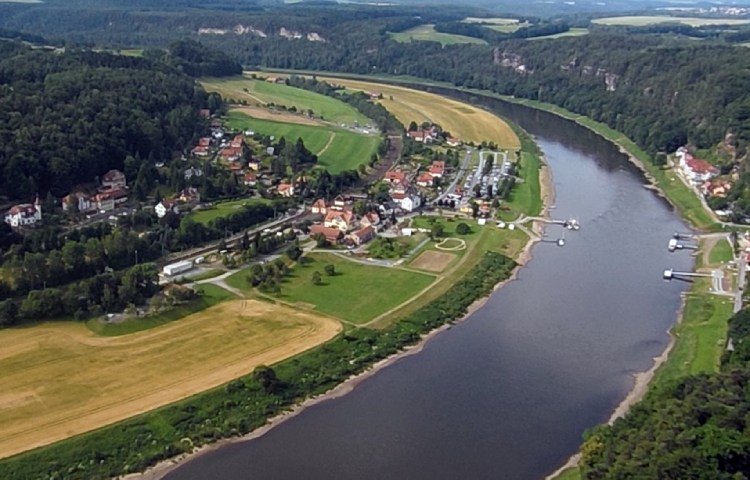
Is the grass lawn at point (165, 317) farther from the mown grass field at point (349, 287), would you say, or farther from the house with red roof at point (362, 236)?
the house with red roof at point (362, 236)

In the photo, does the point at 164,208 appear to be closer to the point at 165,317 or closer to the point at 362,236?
the point at 362,236

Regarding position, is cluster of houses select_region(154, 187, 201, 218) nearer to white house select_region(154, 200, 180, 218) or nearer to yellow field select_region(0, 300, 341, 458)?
white house select_region(154, 200, 180, 218)

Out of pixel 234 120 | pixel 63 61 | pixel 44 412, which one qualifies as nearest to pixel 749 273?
pixel 44 412

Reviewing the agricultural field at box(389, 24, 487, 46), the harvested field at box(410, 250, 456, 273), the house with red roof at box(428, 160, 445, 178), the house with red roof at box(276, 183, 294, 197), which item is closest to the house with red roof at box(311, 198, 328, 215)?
the house with red roof at box(276, 183, 294, 197)

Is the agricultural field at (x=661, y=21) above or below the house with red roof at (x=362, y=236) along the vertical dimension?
above

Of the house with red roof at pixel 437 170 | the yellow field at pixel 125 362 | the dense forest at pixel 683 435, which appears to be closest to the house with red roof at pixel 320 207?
the house with red roof at pixel 437 170

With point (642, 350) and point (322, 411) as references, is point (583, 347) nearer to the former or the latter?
point (642, 350)
